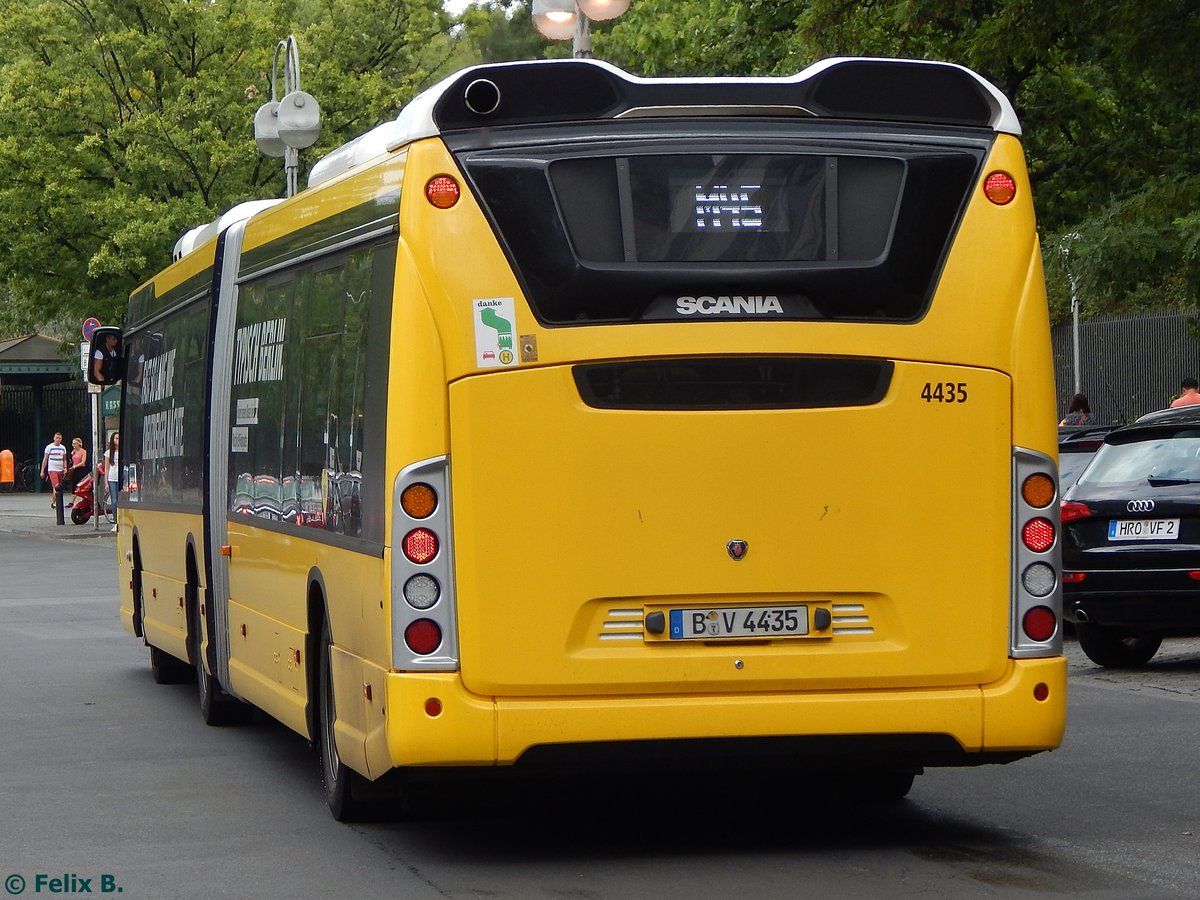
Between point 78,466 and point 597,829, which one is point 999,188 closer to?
point 597,829

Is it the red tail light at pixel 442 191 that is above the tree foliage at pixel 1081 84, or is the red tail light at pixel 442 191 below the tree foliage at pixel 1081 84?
below

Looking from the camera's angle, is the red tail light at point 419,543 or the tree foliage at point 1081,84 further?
the tree foliage at point 1081,84

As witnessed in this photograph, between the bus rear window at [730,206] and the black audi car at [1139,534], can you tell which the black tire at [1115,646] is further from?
the bus rear window at [730,206]

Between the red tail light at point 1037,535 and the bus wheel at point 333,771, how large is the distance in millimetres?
2768

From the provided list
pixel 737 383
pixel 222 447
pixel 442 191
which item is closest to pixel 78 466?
pixel 222 447

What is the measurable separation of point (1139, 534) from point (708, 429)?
7.51 m

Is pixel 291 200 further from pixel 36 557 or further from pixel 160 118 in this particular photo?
pixel 160 118

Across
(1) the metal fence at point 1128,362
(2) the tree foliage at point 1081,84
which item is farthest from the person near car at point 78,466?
(1) the metal fence at point 1128,362

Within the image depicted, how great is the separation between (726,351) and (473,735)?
158cm

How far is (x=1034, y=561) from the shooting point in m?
7.98

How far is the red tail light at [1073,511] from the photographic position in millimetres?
14843

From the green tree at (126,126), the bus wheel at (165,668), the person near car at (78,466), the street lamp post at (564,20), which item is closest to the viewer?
the bus wheel at (165,668)

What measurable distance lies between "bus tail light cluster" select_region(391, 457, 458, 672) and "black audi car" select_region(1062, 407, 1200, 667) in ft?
25.8

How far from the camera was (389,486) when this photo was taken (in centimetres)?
775
